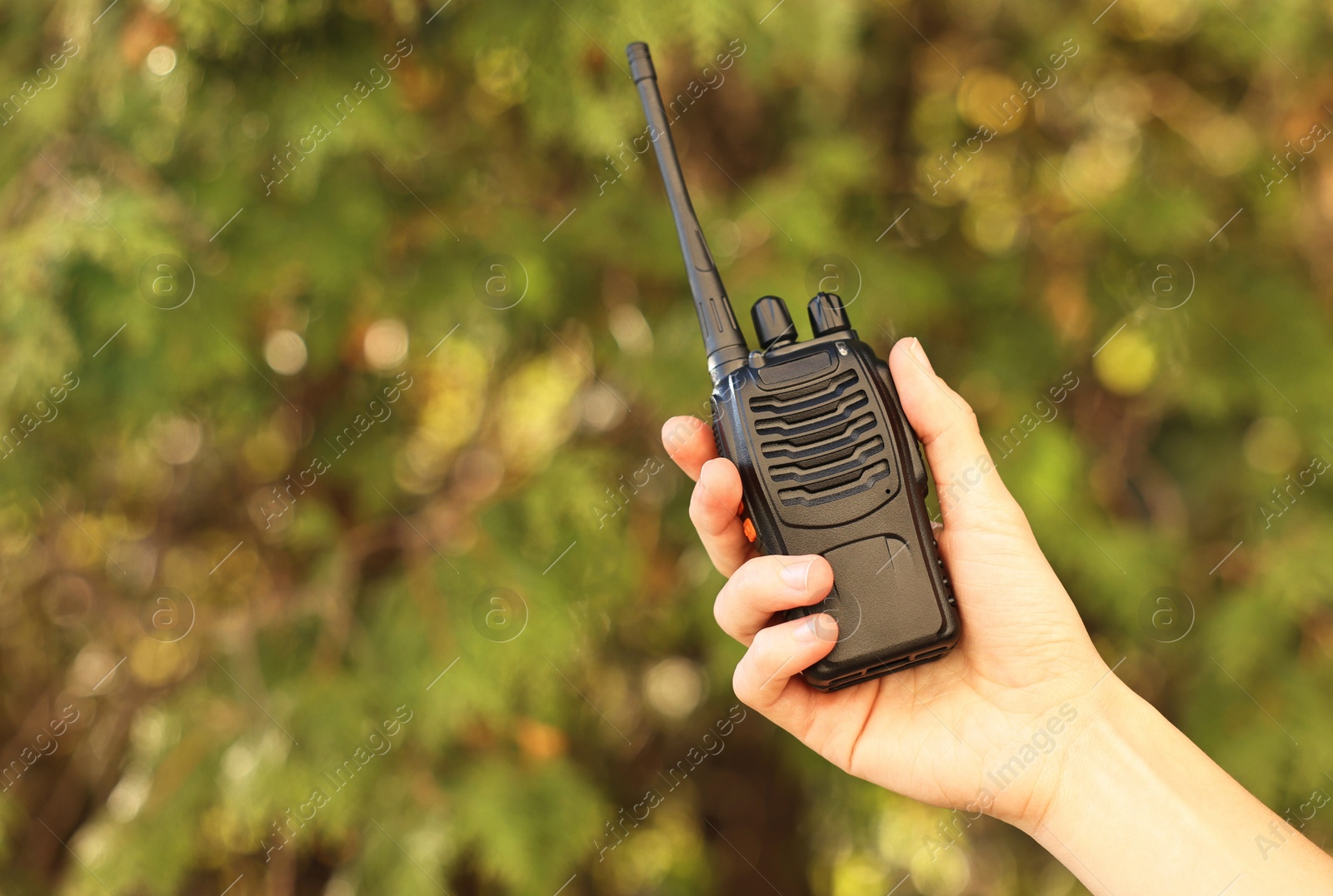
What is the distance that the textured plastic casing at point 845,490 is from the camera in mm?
993

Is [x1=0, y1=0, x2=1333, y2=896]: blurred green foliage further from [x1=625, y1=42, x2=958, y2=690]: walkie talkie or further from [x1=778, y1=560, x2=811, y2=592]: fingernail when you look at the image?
[x1=778, y1=560, x2=811, y2=592]: fingernail

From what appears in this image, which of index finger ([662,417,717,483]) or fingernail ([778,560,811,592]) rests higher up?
index finger ([662,417,717,483])

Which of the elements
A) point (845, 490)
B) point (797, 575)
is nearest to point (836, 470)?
point (845, 490)

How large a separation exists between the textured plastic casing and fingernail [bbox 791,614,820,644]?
0.02 meters

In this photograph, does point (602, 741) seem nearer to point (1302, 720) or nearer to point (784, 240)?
point (784, 240)

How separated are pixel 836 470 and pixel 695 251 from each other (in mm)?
300

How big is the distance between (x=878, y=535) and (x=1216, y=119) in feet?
5.65

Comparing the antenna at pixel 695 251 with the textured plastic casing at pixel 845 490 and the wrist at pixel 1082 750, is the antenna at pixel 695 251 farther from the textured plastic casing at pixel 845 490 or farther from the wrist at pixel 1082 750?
the wrist at pixel 1082 750

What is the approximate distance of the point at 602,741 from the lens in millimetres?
2178

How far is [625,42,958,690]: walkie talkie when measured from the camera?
0.99m

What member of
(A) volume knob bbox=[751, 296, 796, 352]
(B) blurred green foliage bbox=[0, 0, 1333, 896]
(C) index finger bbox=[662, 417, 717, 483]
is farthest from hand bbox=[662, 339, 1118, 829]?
(B) blurred green foliage bbox=[0, 0, 1333, 896]

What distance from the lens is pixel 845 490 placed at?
103 centimetres

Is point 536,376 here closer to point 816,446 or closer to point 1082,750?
point 816,446

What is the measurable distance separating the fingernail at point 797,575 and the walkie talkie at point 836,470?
0.04 metres
